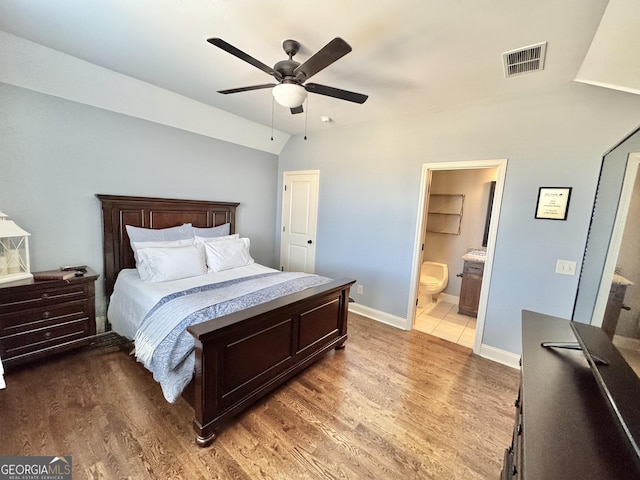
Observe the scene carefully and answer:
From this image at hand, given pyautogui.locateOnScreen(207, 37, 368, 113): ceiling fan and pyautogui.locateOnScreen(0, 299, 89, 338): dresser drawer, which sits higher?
pyautogui.locateOnScreen(207, 37, 368, 113): ceiling fan

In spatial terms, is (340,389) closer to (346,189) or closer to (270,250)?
(346,189)

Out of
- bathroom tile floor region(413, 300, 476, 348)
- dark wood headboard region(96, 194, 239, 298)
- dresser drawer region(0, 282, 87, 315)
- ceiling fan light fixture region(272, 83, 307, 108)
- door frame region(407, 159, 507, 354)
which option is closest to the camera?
ceiling fan light fixture region(272, 83, 307, 108)

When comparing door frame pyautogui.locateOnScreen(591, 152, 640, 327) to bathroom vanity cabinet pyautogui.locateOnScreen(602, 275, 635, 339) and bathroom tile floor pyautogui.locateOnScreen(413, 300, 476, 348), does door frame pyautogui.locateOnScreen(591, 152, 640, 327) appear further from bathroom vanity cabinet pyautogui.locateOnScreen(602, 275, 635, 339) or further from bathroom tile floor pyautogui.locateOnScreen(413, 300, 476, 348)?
bathroom tile floor pyautogui.locateOnScreen(413, 300, 476, 348)

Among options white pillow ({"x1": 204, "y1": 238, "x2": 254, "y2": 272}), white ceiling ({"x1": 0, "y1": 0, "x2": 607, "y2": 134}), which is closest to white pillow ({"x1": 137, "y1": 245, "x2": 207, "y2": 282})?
white pillow ({"x1": 204, "y1": 238, "x2": 254, "y2": 272})

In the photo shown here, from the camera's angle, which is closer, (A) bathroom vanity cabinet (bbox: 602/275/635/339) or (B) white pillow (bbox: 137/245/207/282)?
(A) bathroom vanity cabinet (bbox: 602/275/635/339)

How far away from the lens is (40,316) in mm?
2189

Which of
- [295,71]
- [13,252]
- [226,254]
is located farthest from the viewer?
[226,254]

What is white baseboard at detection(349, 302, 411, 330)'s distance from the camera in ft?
11.0

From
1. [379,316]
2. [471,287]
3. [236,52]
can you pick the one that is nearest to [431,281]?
[471,287]

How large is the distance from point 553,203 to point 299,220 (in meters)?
3.08

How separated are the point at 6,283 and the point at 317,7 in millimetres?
3011

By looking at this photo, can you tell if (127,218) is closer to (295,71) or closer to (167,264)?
(167,264)

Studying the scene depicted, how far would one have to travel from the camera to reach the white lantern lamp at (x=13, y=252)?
83.7 inches

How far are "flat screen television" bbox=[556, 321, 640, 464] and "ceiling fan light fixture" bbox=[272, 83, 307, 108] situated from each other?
76.4 inches
